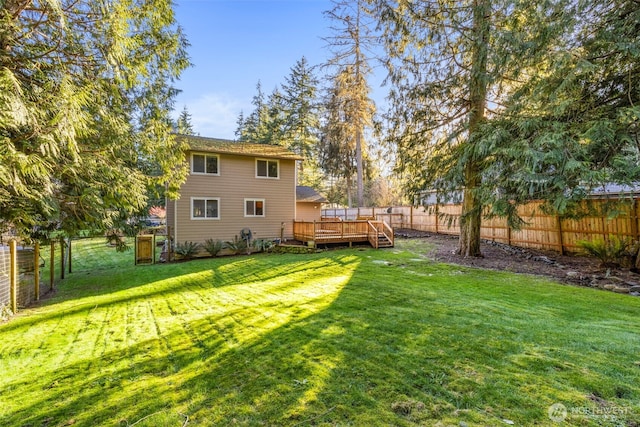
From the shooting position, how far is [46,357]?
3391 mm

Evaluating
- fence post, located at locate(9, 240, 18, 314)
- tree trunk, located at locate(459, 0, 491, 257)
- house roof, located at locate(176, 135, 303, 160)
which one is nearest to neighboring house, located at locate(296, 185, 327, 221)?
house roof, located at locate(176, 135, 303, 160)

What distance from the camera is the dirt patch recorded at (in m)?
6.75

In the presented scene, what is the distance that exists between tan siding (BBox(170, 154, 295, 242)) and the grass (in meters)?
6.92

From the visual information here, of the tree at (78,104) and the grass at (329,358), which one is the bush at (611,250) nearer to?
the grass at (329,358)

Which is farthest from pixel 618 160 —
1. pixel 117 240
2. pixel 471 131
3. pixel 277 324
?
pixel 117 240

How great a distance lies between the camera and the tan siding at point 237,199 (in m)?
12.8

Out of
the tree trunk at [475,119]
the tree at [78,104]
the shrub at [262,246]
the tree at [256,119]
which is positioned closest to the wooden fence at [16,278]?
the tree at [78,104]

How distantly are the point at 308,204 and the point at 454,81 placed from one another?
14420 millimetres

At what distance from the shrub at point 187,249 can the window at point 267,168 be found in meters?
4.45

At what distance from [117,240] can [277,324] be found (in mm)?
6917

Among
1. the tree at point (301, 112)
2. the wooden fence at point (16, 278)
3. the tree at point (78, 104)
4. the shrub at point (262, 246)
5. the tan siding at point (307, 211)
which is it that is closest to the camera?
the tree at point (78, 104)

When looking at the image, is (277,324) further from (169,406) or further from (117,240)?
(117,240)

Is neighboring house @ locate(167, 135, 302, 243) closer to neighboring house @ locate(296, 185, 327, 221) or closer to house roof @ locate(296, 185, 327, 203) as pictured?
house roof @ locate(296, 185, 327, 203)

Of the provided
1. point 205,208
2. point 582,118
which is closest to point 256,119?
point 205,208
